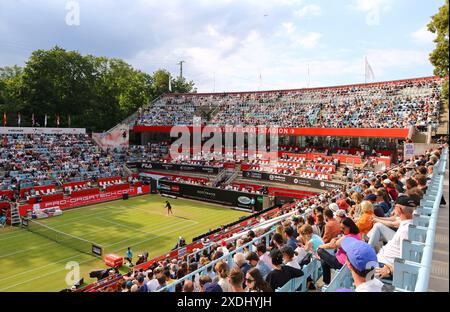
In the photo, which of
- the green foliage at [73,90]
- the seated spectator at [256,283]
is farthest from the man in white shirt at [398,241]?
the green foliage at [73,90]

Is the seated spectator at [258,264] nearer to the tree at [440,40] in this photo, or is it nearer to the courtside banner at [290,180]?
the tree at [440,40]

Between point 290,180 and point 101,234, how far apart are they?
1932cm

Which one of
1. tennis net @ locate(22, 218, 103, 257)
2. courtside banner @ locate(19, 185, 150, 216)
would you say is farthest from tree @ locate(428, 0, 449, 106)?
courtside banner @ locate(19, 185, 150, 216)

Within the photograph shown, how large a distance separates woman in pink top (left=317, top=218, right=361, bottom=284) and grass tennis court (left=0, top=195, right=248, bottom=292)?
1621 centimetres

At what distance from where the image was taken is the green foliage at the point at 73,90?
57.7m

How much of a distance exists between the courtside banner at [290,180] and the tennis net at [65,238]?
20240 mm

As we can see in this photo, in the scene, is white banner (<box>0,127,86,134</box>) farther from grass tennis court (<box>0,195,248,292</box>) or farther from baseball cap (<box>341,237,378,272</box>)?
baseball cap (<box>341,237,378,272</box>)

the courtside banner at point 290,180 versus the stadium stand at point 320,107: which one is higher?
the stadium stand at point 320,107

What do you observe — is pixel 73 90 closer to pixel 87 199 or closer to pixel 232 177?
pixel 87 199

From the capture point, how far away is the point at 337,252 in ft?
20.1

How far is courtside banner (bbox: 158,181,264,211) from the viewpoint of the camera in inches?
1369
